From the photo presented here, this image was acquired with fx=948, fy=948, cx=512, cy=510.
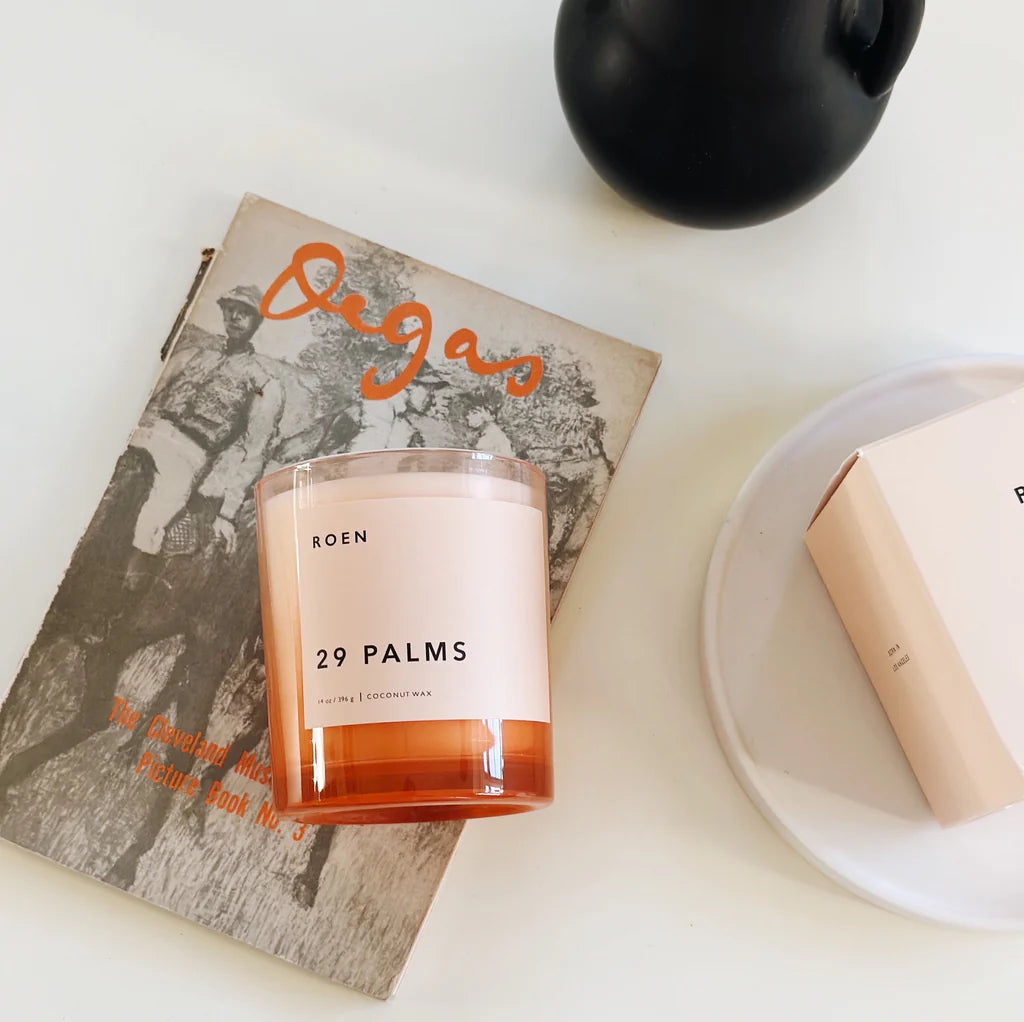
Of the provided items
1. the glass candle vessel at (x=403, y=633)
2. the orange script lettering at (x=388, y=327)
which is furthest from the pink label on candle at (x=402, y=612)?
the orange script lettering at (x=388, y=327)

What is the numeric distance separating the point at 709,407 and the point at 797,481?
5 centimetres

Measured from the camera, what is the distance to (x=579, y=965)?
41cm

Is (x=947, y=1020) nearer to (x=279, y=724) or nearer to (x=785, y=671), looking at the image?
(x=785, y=671)

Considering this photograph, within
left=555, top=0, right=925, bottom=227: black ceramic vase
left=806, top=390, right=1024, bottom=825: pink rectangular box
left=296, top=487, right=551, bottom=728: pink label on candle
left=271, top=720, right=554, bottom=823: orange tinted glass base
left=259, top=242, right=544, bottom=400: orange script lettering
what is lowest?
left=271, top=720, right=554, bottom=823: orange tinted glass base

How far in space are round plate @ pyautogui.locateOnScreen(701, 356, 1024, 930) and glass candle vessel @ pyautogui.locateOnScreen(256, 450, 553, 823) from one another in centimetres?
11

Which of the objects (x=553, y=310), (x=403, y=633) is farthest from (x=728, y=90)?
(x=403, y=633)

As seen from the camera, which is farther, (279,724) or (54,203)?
(54,203)

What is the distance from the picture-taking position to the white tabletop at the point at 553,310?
16.2 inches

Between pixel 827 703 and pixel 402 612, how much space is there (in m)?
0.20

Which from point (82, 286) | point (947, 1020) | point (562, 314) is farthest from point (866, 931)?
point (82, 286)

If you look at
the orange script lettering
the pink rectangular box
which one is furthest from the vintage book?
the pink rectangular box

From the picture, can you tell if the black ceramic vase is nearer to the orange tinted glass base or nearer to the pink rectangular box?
the pink rectangular box

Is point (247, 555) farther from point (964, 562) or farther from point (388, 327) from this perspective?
point (964, 562)

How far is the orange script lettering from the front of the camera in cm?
44
